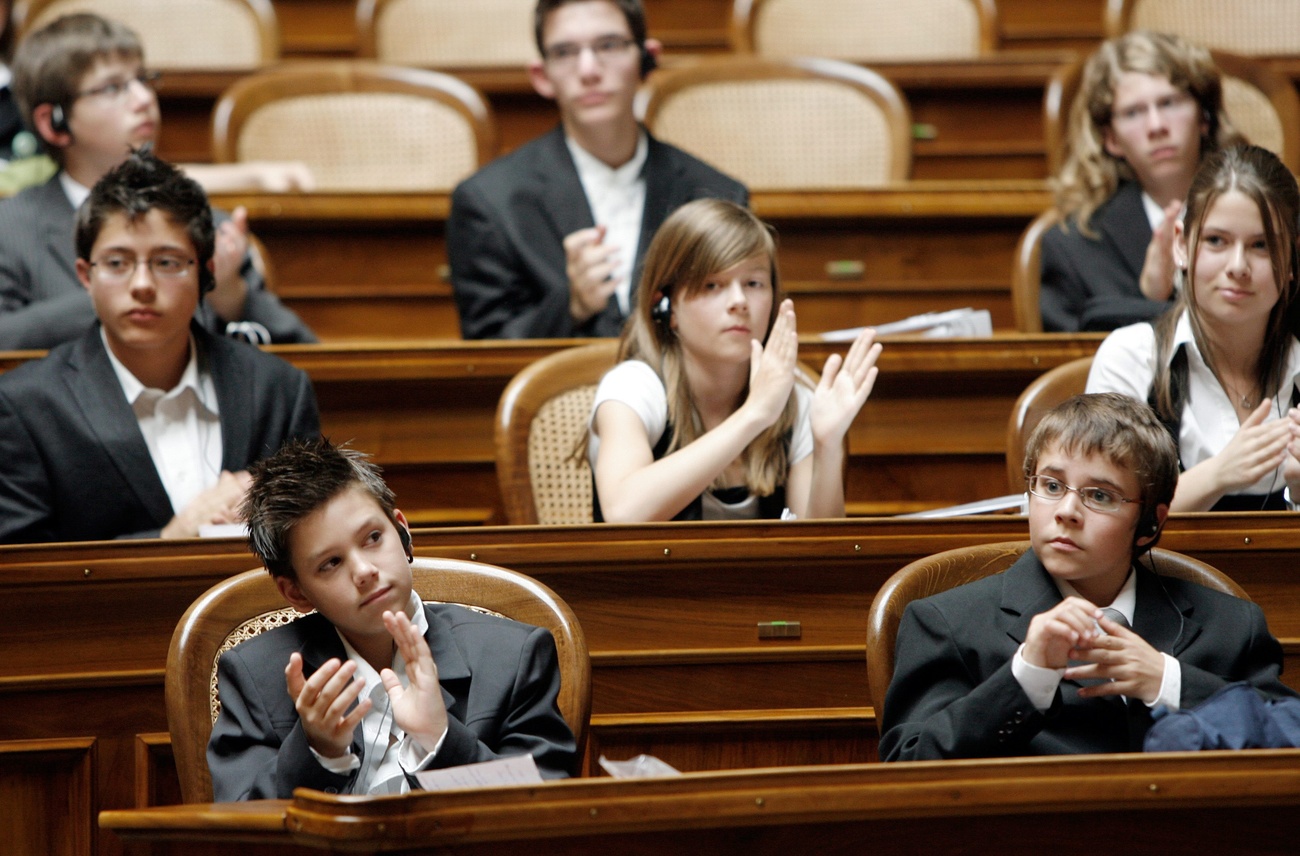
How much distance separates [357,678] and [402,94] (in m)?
2.29

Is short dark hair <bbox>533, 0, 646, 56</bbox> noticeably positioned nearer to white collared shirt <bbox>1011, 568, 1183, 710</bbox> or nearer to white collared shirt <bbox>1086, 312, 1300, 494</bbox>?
white collared shirt <bbox>1086, 312, 1300, 494</bbox>

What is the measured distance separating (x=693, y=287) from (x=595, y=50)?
0.99m

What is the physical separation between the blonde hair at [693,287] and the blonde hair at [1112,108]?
3.01 feet

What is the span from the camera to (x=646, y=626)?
203cm

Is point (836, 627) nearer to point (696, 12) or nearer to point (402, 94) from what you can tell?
point (402, 94)

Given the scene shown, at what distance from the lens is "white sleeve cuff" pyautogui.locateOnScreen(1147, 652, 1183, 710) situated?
1598 mm

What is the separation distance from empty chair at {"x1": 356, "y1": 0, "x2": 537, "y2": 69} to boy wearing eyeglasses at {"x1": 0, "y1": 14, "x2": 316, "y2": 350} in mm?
1067

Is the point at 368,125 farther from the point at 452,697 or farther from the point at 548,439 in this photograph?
the point at 452,697

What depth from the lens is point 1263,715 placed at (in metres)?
1.58

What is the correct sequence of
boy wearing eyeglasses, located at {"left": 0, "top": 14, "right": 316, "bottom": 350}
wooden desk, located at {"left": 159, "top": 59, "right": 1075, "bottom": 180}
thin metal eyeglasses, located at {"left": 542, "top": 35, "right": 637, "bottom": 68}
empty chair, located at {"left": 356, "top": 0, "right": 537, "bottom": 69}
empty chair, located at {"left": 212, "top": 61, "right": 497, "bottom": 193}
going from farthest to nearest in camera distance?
1. empty chair, located at {"left": 356, "top": 0, "right": 537, "bottom": 69}
2. wooden desk, located at {"left": 159, "top": 59, "right": 1075, "bottom": 180}
3. empty chair, located at {"left": 212, "top": 61, "right": 497, "bottom": 193}
4. thin metal eyeglasses, located at {"left": 542, "top": 35, "right": 637, "bottom": 68}
5. boy wearing eyeglasses, located at {"left": 0, "top": 14, "right": 316, "bottom": 350}

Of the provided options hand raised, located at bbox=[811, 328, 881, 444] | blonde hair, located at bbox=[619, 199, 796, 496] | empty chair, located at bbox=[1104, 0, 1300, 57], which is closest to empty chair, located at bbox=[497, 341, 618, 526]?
blonde hair, located at bbox=[619, 199, 796, 496]

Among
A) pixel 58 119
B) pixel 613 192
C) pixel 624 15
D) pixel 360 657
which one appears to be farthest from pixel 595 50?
pixel 360 657

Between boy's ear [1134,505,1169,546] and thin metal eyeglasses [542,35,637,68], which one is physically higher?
thin metal eyeglasses [542,35,637,68]

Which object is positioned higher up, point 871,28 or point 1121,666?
point 871,28
